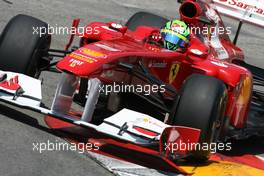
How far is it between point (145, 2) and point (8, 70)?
1037 cm

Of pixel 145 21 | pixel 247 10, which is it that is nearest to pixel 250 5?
pixel 247 10

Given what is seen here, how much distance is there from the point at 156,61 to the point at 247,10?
2.74m

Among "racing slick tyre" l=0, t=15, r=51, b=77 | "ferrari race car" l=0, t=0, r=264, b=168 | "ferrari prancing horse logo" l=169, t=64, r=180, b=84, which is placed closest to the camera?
"ferrari race car" l=0, t=0, r=264, b=168

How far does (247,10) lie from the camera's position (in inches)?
360

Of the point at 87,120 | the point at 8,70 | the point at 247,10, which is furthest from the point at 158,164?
the point at 247,10

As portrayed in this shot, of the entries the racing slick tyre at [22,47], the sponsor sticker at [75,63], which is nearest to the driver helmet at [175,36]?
the racing slick tyre at [22,47]

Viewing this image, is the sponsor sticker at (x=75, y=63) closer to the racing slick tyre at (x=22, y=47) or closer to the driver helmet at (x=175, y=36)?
the racing slick tyre at (x=22, y=47)

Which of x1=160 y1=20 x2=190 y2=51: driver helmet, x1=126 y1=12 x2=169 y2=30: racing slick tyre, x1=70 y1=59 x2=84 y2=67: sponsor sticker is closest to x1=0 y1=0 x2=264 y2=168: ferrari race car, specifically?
x1=70 y1=59 x2=84 y2=67: sponsor sticker

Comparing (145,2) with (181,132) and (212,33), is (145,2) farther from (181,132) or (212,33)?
(181,132)

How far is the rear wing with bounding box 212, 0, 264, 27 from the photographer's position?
360 inches

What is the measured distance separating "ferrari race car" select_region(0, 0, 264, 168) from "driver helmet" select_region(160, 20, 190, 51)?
0.37ft

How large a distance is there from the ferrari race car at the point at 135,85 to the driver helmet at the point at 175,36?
112 millimetres

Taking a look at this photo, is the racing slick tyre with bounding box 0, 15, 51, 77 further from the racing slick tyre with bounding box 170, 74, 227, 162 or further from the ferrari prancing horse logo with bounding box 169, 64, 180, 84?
the racing slick tyre with bounding box 170, 74, 227, 162

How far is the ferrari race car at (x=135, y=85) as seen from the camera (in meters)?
5.96
